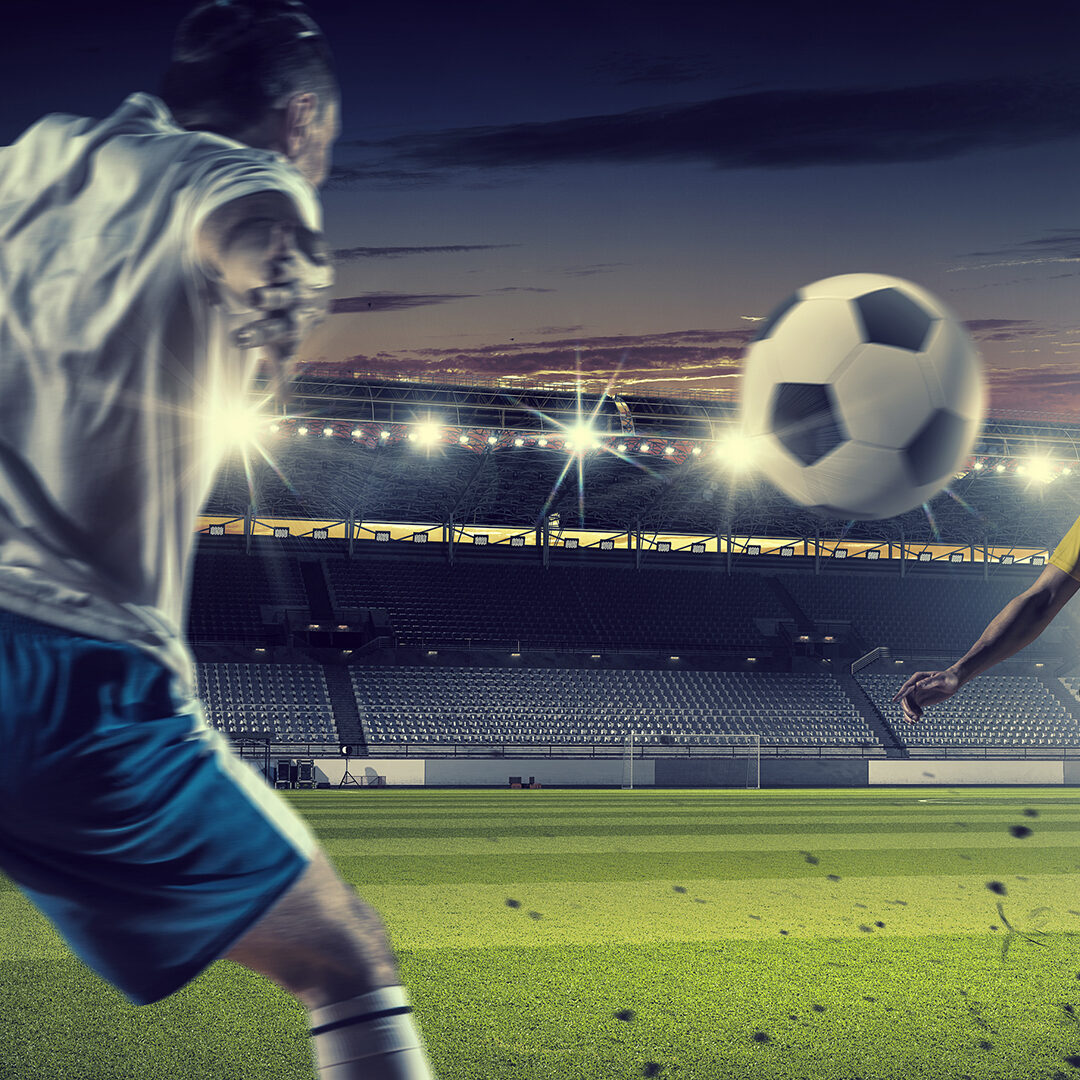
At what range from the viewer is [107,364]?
177 cm

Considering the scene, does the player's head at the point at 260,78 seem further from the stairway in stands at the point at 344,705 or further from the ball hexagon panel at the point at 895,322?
the stairway in stands at the point at 344,705

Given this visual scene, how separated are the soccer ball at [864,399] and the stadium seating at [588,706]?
23.9m

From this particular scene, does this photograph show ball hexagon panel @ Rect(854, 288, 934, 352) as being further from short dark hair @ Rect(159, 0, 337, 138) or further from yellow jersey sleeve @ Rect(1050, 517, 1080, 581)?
short dark hair @ Rect(159, 0, 337, 138)

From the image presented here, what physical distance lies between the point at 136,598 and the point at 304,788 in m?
21.6

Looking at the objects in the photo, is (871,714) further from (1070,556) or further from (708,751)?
(1070,556)

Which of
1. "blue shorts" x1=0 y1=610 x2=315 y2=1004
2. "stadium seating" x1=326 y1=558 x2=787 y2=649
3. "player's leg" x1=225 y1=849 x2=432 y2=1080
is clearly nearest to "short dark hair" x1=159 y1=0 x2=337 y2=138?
"blue shorts" x1=0 y1=610 x2=315 y2=1004

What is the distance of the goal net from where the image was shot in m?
26.1

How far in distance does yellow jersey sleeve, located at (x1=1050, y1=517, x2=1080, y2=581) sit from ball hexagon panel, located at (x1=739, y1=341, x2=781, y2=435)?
37.3 inches

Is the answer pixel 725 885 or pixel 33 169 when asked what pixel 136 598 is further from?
pixel 725 885

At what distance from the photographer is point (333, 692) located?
1123 inches

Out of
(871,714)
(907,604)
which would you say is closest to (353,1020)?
(871,714)

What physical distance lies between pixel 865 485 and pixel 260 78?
2103mm

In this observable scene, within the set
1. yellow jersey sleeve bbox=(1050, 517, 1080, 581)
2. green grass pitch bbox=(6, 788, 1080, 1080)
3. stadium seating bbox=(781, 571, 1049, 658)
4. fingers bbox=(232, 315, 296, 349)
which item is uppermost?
fingers bbox=(232, 315, 296, 349)

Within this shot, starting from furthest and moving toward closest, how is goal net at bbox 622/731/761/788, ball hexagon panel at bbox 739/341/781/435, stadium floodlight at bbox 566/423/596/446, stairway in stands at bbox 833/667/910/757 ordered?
stairway in stands at bbox 833/667/910/757, stadium floodlight at bbox 566/423/596/446, goal net at bbox 622/731/761/788, ball hexagon panel at bbox 739/341/781/435
